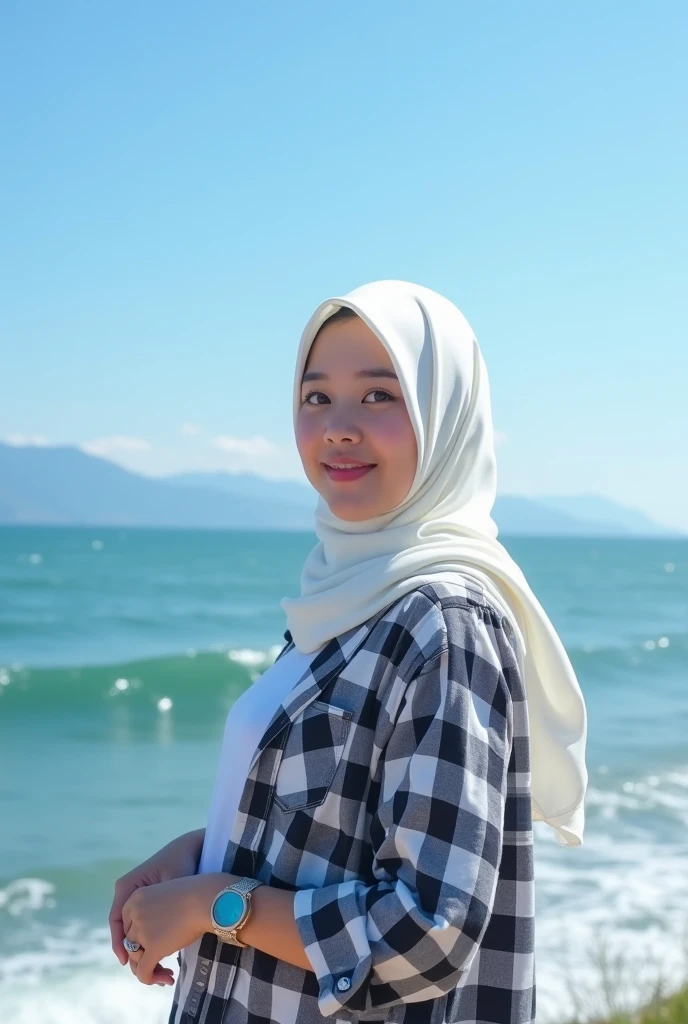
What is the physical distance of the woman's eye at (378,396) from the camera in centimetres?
150

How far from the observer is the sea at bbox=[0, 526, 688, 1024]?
4543 millimetres

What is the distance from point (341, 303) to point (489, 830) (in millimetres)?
797

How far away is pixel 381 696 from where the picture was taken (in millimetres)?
1329

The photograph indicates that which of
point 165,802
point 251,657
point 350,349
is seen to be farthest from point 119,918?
point 251,657

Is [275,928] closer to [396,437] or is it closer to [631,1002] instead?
[396,437]

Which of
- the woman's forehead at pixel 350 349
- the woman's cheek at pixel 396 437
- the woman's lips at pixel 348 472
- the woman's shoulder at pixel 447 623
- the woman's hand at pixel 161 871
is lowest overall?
the woman's hand at pixel 161 871

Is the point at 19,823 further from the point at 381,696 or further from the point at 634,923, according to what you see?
the point at 381,696

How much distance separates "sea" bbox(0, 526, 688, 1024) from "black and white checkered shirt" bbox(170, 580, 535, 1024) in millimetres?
2297

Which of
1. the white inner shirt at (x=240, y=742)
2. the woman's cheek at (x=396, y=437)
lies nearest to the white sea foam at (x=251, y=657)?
the white inner shirt at (x=240, y=742)

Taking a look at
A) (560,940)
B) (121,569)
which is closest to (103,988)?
(560,940)

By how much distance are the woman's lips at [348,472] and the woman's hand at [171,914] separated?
0.61 metres

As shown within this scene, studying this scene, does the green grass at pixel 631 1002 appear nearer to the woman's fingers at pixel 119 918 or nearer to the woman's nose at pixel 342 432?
the woman's fingers at pixel 119 918

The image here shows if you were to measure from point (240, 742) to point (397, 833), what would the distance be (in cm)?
39

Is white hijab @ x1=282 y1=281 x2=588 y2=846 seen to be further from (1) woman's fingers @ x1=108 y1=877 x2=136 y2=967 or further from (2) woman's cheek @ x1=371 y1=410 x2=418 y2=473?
(1) woman's fingers @ x1=108 y1=877 x2=136 y2=967
